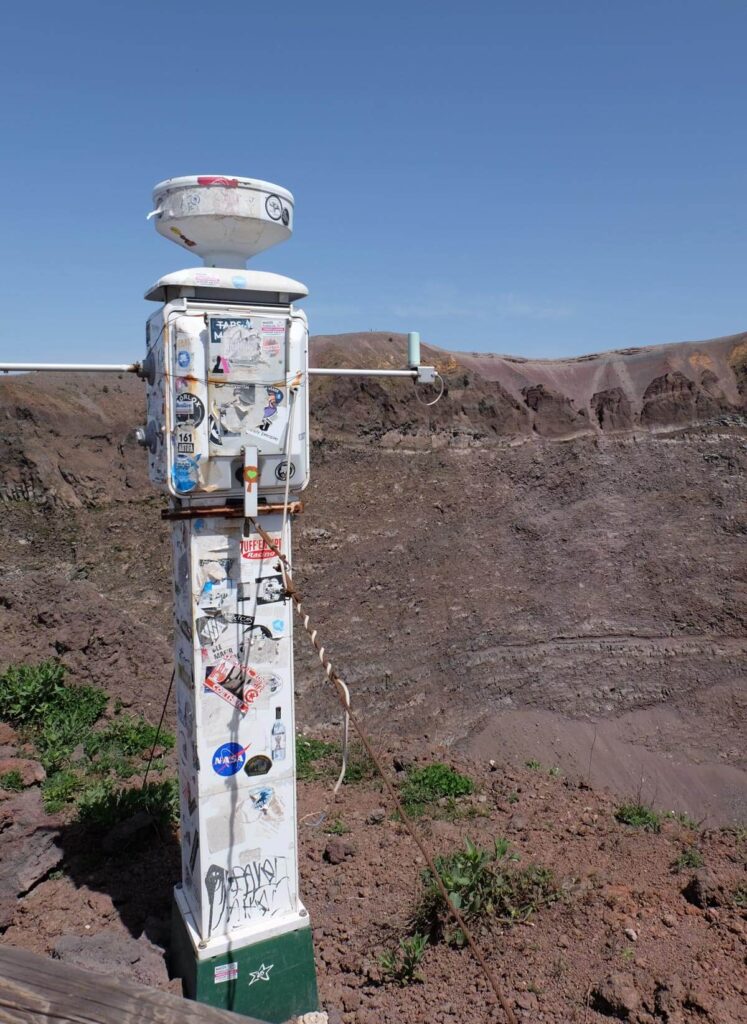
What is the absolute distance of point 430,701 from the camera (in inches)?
397

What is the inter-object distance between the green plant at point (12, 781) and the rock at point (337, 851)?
225 centimetres

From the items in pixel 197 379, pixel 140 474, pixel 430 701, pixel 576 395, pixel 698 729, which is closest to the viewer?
pixel 197 379

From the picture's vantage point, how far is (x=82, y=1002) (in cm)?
126

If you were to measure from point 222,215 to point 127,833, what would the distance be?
3.45 m

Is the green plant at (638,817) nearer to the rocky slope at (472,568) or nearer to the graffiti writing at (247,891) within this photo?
the graffiti writing at (247,891)

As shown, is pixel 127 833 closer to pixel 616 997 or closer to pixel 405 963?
pixel 405 963

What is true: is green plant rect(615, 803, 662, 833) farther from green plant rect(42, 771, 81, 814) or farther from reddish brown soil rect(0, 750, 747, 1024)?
green plant rect(42, 771, 81, 814)

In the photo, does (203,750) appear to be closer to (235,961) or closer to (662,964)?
(235,961)

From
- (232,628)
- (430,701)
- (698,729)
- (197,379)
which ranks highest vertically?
(197,379)

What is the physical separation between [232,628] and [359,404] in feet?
48.1

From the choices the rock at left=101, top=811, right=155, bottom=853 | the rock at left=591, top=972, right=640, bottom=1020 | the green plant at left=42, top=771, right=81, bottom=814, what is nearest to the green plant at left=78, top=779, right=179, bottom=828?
the rock at left=101, top=811, right=155, bottom=853

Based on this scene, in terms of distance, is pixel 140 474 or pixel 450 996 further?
pixel 140 474

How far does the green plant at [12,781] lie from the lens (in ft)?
17.0

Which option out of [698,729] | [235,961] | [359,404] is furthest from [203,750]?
[359,404]
